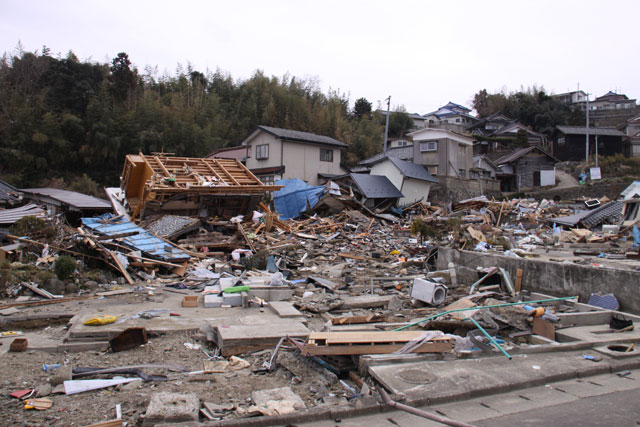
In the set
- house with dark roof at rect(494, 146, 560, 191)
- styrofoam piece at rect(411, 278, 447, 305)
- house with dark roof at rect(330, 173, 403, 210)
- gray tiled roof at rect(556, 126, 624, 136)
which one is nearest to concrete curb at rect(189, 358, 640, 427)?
styrofoam piece at rect(411, 278, 447, 305)

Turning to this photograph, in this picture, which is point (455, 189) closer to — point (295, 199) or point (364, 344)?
point (295, 199)

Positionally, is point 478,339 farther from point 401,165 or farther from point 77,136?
point 77,136

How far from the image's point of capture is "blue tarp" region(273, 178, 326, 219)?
20797 mm

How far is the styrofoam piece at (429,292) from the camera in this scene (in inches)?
290

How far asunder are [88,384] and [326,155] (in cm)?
2380

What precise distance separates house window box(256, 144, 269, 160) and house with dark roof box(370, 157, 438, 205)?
6980 millimetres

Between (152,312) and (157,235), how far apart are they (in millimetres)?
6436

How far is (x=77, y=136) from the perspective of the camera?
2386 cm

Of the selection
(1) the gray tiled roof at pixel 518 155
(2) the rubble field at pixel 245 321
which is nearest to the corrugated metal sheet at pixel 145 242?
(2) the rubble field at pixel 245 321

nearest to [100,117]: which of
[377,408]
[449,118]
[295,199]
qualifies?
[295,199]

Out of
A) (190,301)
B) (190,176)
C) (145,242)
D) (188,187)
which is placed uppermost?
(190,176)

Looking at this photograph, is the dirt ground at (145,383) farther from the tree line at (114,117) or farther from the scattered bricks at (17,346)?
the tree line at (114,117)

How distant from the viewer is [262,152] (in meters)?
25.9

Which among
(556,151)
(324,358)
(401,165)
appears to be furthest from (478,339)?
(556,151)
